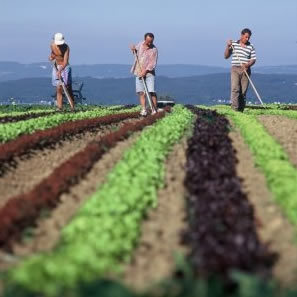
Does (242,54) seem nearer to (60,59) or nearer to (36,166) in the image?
(60,59)

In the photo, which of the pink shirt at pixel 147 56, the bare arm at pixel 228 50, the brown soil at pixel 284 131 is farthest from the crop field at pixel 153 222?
the bare arm at pixel 228 50

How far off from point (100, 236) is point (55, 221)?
4.36ft

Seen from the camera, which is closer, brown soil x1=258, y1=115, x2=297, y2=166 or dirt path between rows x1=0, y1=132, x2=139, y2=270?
dirt path between rows x1=0, y1=132, x2=139, y2=270

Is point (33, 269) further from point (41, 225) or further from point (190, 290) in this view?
point (41, 225)

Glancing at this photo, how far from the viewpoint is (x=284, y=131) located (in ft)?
50.2

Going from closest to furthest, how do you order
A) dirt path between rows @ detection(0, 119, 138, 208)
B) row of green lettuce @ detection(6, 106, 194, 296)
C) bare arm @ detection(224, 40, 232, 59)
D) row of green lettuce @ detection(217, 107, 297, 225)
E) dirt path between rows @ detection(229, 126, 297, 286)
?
row of green lettuce @ detection(6, 106, 194, 296), dirt path between rows @ detection(229, 126, 297, 286), row of green lettuce @ detection(217, 107, 297, 225), dirt path between rows @ detection(0, 119, 138, 208), bare arm @ detection(224, 40, 232, 59)

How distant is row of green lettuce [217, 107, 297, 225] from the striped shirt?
6365 mm

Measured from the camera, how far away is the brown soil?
1258cm

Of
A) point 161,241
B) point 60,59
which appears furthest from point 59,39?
point 161,241

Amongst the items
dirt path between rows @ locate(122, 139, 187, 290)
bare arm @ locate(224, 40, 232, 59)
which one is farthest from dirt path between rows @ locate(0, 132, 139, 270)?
bare arm @ locate(224, 40, 232, 59)

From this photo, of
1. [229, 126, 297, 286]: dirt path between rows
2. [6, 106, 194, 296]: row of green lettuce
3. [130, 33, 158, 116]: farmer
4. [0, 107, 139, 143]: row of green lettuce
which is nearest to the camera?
[6, 106, 194, 296]: row of green lettuce

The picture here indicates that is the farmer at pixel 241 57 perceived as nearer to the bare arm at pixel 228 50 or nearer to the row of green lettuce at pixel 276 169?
the bare arm at pixel 228 50

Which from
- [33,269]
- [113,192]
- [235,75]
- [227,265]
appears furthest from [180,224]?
[235,75]

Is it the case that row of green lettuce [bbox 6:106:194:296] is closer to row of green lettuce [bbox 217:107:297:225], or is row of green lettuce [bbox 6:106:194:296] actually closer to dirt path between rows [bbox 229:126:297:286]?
dirt path between rows [bbox 229:126:297:286]
